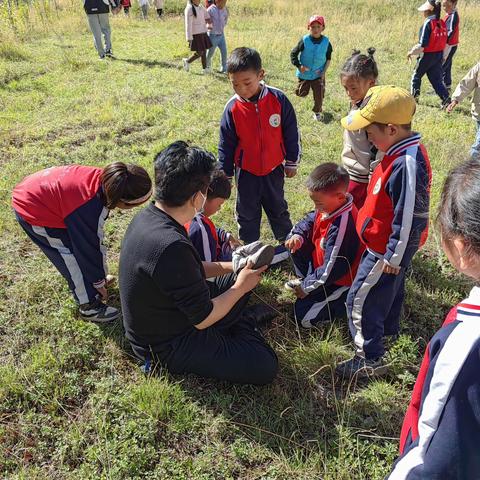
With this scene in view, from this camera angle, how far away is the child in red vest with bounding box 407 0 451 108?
282 inches

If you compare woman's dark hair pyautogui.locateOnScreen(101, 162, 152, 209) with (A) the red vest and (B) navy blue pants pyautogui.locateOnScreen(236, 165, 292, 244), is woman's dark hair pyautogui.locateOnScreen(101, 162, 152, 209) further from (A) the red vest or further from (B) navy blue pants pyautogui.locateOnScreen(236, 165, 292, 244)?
(A) the red vest

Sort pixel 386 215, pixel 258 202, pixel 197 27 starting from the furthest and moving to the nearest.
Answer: pixel 197 27, pixel 258 202, pixel 386 215

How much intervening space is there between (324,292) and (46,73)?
8.29 m

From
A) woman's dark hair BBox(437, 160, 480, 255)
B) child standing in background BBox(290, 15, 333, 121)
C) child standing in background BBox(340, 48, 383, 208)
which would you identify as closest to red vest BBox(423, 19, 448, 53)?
child standing in background BBox(290, 15, 333, 121)

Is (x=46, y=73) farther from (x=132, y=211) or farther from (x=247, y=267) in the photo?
(x=247, y=267)

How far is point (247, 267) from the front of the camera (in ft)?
8.31

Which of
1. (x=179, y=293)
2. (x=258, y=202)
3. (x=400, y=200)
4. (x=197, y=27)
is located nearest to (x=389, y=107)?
(x=400, y=200)

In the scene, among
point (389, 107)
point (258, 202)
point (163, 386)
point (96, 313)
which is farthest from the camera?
point (258, 202)

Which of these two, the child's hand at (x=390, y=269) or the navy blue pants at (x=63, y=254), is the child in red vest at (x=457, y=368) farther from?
the navy blue pants at (x=63, y=254)

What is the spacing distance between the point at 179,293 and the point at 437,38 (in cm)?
717

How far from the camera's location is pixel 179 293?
7.20 ft

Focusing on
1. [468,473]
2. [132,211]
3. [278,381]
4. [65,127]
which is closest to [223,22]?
[65,127]

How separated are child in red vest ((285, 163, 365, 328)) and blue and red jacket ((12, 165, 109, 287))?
1.43m

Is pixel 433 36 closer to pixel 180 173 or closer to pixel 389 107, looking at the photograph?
pixel 389 107
